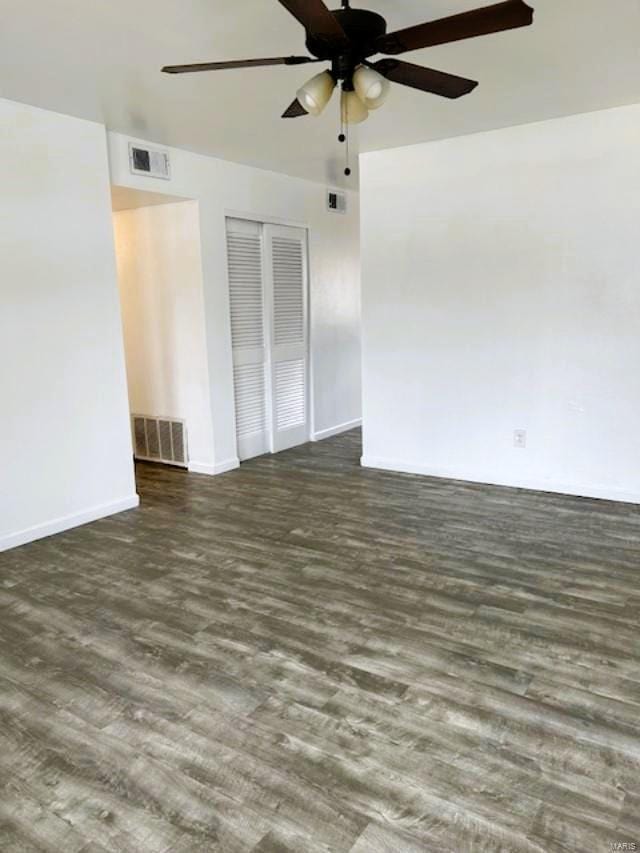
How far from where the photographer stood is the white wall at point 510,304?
3988 millimetres

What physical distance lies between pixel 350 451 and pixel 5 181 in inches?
138

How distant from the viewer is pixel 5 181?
3416mm

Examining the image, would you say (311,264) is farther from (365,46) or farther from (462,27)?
(462,27)

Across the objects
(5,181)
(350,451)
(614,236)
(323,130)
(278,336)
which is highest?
(323,130)

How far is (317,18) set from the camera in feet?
6.24

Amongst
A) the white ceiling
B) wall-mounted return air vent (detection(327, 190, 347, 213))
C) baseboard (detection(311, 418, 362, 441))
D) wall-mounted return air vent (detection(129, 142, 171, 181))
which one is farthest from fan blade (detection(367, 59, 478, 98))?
baseboard (detection(311, 418, 362, 441))

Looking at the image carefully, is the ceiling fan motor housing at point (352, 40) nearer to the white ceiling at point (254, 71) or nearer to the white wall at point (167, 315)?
the white ceiling at point (254, 71)

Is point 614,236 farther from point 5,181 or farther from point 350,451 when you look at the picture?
point 5,181

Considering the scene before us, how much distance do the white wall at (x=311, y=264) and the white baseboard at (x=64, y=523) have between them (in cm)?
102

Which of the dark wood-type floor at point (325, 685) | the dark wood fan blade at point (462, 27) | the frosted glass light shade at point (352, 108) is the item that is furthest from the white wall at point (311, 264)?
the dark wood fan blade at point (462, 27)

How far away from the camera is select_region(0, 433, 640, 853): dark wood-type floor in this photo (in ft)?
5.46

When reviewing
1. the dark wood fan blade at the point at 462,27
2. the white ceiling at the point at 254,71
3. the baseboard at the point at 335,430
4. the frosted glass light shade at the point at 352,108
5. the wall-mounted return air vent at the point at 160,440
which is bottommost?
the baseboard at the point at 335,430

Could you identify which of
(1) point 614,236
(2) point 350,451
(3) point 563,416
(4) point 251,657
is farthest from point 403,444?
(4) point 251,657

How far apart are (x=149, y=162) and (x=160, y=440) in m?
2.27
